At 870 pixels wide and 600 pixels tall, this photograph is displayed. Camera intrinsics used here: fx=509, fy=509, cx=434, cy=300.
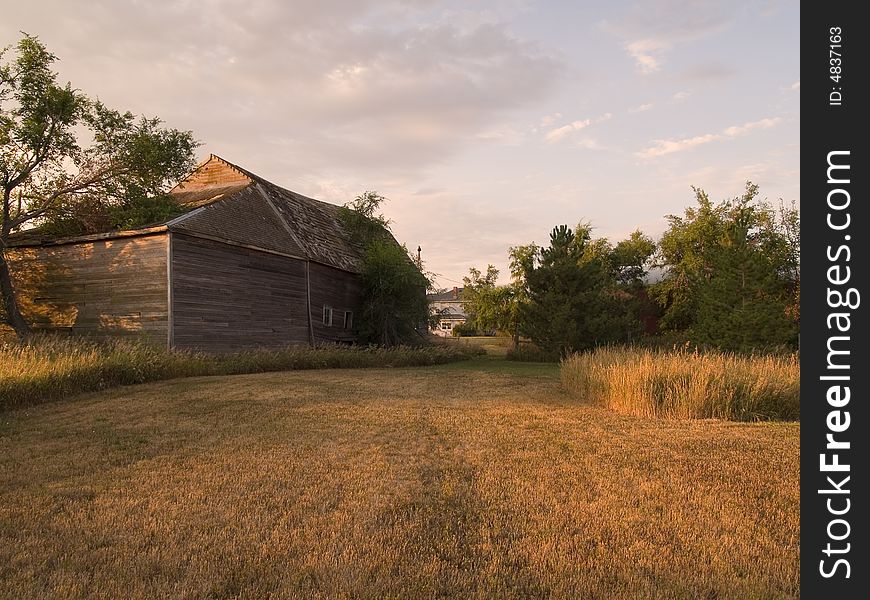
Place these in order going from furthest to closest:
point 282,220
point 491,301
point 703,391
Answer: point 491,301 < point 282,220 < point 703,391

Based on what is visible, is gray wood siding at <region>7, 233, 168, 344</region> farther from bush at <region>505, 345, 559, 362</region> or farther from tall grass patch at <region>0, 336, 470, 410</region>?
bush at <region>505, 345, 559, 362</region>

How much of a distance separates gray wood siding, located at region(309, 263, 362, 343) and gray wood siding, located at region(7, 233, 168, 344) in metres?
6.64

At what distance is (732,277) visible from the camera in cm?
2073

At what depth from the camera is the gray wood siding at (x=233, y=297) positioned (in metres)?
16.5

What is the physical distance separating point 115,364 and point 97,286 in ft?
23.4

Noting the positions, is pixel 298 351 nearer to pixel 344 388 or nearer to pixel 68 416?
pixel 344 388

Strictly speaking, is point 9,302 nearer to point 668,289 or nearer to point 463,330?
point 668,289

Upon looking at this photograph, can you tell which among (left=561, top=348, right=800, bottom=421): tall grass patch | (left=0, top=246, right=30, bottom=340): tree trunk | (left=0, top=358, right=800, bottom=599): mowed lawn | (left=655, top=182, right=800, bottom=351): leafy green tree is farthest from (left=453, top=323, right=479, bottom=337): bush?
A: (left=0, top=358, right=800, bottom=599): mowed lawn

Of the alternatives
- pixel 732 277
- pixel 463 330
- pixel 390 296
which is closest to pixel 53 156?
pixel 390 296

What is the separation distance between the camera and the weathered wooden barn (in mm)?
16328

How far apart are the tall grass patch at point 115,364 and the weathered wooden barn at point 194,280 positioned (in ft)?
3.43
